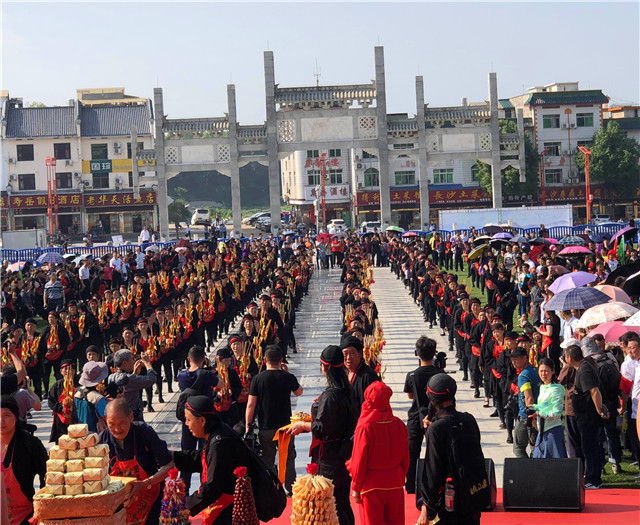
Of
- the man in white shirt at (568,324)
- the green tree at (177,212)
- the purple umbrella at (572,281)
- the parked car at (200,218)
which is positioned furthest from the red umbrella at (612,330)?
the parked car at (200,218)

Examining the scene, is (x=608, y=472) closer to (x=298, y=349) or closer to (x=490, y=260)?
(x=298, y=349)

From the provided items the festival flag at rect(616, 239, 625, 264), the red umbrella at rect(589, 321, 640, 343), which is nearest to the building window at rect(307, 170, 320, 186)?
the festival flag at rect(616, 239, 625, 264)

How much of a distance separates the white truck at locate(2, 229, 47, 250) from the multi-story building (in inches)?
605

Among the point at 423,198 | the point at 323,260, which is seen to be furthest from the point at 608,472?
the point at 423,198

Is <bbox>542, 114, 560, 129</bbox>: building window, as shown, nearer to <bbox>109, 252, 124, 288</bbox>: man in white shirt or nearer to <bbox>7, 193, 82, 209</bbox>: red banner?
<bbox>7, 193, 82, 209</bbox>: red banner

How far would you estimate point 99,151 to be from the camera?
222 ft

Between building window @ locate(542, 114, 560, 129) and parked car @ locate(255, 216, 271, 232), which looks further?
parked car @ locate(255, 216, 271, 232)

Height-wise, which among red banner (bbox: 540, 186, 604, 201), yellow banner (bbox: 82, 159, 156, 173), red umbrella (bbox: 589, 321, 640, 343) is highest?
yellow banner (bbox: 82, 159, 156, 173)

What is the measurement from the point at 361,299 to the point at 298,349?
181 inches

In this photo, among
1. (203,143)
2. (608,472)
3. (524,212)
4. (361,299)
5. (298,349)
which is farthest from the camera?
(203,143)

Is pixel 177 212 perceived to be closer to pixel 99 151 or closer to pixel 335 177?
pixel 99 151

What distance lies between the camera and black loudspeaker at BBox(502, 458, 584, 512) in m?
8.89

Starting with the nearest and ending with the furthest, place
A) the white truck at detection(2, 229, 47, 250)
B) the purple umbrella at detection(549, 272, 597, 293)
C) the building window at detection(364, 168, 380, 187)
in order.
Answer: the purple umbrella at detection(549, 272, 597, 293) < the white truck at detection(2, 229, 47, 250) < the building window at detection(364, 168, 380, 187)

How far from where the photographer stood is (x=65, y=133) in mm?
67188
